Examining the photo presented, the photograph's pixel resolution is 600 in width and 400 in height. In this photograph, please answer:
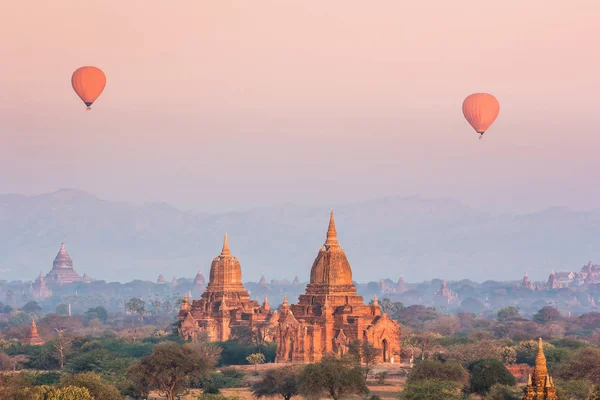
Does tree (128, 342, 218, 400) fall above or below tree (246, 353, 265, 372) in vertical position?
below

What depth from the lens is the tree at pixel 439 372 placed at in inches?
3324

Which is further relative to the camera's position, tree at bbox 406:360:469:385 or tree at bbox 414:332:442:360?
tree at bbox 414:332:442:360

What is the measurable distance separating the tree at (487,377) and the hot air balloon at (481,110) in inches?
1012

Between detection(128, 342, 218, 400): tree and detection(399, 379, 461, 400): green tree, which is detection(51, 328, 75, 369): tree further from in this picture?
detection(399, 379, 461, 400): green tree

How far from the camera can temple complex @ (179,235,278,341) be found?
389ft

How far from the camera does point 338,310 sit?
343ft

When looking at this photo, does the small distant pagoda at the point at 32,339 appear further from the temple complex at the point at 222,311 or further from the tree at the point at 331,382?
the tree at the point at 331,382

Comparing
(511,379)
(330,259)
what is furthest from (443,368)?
(330,259)

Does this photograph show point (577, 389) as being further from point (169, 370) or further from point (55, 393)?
point (55, 393)

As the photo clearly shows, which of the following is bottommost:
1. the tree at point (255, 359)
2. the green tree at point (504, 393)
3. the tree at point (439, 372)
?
the green tree at point (504, 393)

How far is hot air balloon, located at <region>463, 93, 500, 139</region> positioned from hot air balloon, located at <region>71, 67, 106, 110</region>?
26889 millimetres

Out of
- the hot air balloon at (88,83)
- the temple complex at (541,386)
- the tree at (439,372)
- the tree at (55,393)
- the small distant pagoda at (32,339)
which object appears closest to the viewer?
the temple complex at (541,386)

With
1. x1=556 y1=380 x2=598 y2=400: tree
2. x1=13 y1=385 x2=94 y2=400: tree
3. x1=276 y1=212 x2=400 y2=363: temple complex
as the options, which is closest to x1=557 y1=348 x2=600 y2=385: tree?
x1=556 y1=380 x2=598 y2=400: tree

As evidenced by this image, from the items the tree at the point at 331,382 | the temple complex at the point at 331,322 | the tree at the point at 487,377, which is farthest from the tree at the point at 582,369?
the temple complex at the point at 331,322
